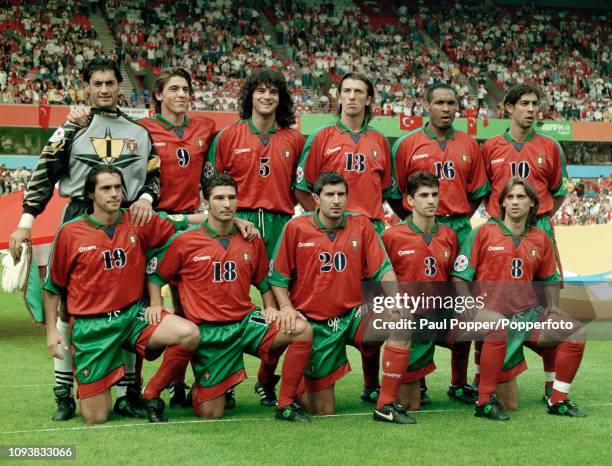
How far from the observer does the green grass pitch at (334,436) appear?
13.9 ft

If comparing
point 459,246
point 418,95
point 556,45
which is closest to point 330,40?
point 418,95

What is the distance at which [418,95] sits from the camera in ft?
100

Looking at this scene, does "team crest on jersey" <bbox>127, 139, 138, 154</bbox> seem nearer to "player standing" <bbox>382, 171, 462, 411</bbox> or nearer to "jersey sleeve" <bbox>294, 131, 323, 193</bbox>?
"jersey sleeve" <bbox>294, 131, 323, 193</bbox>

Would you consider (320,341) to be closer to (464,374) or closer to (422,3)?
(464,374)

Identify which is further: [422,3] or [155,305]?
[422,3]

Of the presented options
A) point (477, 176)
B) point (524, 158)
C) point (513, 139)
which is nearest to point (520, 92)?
point (513, 139)

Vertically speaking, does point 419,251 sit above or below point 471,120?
below

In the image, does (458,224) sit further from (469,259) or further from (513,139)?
(513,139)

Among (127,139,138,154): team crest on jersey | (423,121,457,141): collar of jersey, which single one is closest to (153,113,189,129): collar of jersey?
(127,139,138,154): team crest on jersey

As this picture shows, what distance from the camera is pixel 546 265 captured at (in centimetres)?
550

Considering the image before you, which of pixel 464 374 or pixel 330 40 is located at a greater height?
pixel 330 40

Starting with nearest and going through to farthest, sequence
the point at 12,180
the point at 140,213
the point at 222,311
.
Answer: the point at 140,213 < the point at 222,311 < the point at 12,180

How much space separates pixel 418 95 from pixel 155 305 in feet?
86.6

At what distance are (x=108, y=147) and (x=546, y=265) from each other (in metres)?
2.85
